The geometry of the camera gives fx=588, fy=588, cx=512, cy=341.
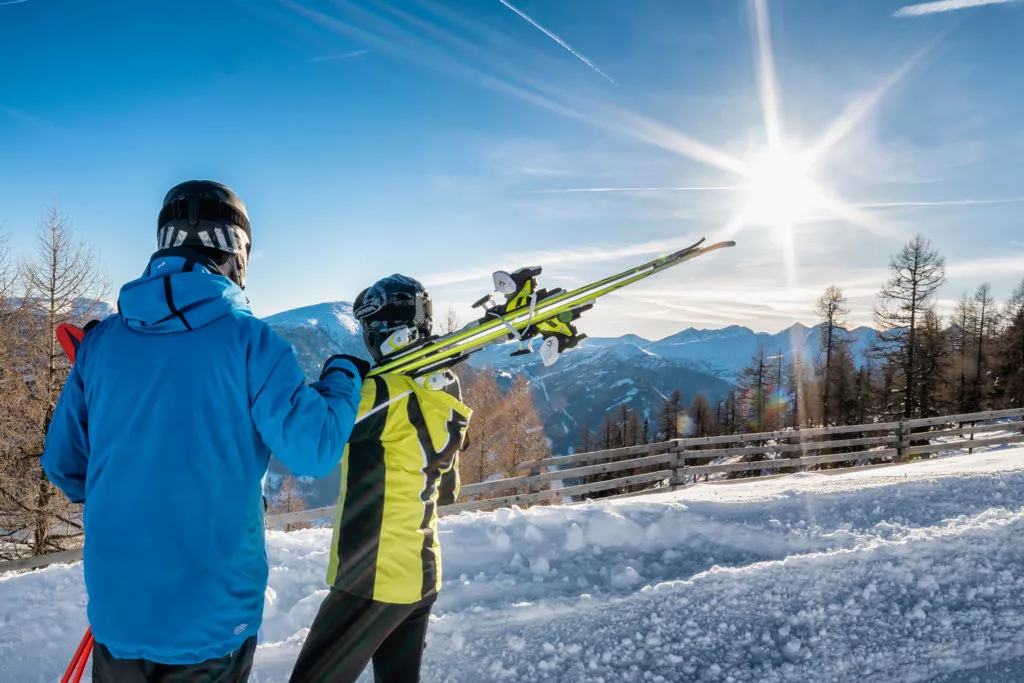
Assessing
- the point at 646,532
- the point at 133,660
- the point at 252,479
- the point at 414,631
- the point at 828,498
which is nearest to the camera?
the point at 133,660

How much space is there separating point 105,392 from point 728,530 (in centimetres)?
634

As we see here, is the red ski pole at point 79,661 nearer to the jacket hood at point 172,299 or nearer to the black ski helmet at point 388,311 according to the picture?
the jacket hood at point 172,299

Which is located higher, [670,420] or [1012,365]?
[1012,365]

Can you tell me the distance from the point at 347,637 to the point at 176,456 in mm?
1360

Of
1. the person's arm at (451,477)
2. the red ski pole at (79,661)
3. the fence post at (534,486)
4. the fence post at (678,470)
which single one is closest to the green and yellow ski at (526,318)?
the person's arm at (451,477)

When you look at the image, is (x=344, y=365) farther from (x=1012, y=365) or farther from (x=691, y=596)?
(x=1012, y=365)

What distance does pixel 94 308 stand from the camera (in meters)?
22.8

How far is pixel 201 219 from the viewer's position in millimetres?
2066

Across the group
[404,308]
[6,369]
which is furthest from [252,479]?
[6,369]

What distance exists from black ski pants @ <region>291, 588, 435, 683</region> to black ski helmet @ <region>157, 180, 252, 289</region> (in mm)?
1626

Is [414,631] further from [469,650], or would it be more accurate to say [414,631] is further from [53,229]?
[53,229]

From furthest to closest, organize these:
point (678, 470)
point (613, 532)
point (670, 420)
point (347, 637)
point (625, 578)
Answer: point (670, 420)
point (678, 470)
point (613, 532)
point (625, 578)
point (347, 637)

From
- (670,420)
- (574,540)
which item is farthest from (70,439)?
(670,420)

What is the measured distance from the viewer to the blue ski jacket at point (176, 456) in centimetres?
179
